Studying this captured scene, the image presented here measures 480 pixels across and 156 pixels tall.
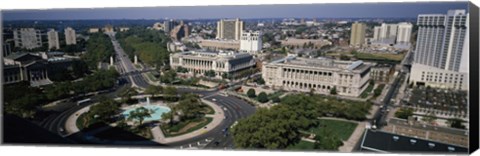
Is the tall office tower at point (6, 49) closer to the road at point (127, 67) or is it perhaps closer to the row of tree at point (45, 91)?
the row of tree at point (45, 91)

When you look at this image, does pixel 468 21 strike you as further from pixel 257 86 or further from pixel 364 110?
pixel 257 86

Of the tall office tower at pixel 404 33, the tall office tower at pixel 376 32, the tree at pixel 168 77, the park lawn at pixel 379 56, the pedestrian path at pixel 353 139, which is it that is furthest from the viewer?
the tree at pixel 168 77

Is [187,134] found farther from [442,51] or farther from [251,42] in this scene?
[442,51]

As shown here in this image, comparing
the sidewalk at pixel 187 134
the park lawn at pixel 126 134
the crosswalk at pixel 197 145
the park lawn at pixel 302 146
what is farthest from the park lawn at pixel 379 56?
the park lawn at pixel 126 134

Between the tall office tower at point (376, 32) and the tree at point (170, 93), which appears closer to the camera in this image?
the tall office tower at point (376, 32)

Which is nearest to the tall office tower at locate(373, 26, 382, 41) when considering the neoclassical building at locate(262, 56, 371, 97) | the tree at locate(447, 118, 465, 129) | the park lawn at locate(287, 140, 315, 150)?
the neoclassical building at locate(262, 56, 371, 97)

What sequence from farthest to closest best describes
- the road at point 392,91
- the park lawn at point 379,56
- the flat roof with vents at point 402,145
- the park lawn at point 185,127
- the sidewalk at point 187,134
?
the park lawn at point 379,56, the road at point 392,91, the park lawn at point 185,127, the sidewalk at point 187,134, the flat roof with vents at point 402,145

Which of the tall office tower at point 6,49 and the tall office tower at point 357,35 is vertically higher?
the tall office tower at point 357,35
